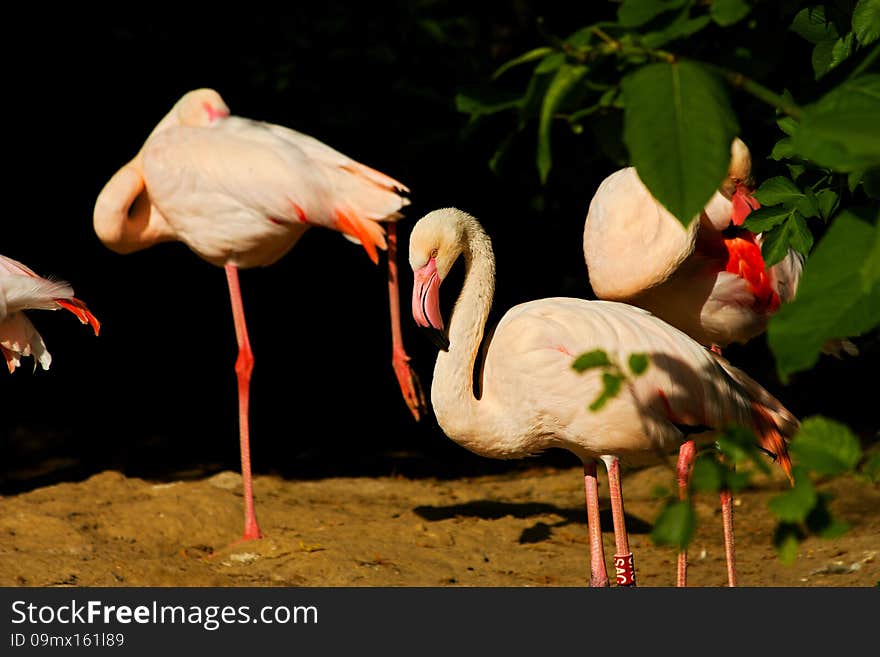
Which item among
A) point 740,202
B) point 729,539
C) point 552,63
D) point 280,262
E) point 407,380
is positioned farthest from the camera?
point 280,262

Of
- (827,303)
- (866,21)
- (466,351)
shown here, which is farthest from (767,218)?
(827,303)

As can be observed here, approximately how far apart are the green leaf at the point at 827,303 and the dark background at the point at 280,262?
4.86 m

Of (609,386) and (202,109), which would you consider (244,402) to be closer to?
(202,109)

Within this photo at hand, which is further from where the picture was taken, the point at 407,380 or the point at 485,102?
the point at 407,380

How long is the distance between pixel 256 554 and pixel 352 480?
4.93ft

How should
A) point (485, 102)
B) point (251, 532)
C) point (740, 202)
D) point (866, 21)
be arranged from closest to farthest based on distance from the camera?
point (485, 102) < point (866, 21) < point (740, 202) < point (251, 532)

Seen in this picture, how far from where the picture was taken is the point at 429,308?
403 cm

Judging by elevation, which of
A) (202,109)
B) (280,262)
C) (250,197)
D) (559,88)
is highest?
(280,262)

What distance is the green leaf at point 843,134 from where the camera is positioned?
4.76 ft

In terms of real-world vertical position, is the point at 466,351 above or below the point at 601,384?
above

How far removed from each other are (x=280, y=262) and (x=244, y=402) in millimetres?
2816

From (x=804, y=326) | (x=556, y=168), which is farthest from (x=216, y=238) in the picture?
(x=804, y=326)

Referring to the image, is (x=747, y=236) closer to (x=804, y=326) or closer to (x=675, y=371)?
(x=675, y=371)

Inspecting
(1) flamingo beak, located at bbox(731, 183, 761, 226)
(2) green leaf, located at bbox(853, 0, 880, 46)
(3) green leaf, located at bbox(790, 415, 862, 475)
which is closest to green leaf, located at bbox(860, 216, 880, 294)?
(3) green leaf, located at bbox(790, 415, 862, 475)
